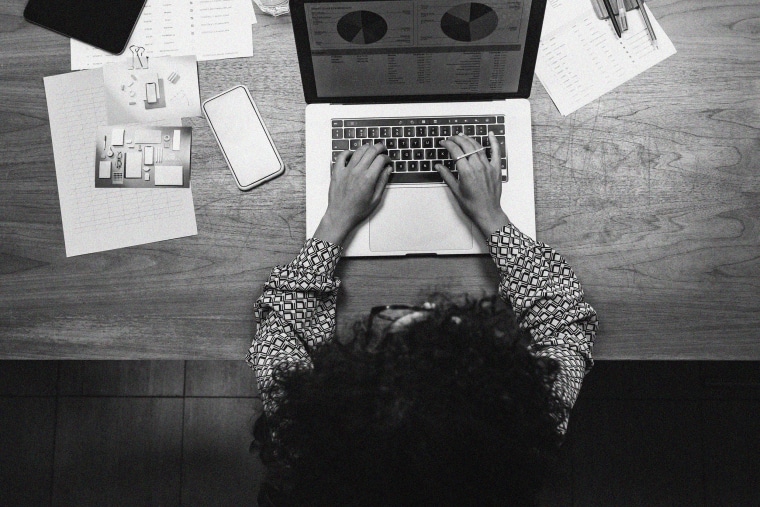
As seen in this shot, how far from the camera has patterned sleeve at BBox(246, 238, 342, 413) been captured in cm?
90

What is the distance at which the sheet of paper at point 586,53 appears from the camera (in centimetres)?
98

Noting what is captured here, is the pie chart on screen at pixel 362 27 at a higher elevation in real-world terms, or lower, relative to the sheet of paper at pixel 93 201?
higher

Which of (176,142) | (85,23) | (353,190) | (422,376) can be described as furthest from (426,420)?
(85,23)

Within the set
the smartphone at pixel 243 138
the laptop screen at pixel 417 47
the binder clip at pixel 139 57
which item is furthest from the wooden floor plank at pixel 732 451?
the binder clip at pixel 139 57

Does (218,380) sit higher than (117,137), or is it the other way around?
(117,137)

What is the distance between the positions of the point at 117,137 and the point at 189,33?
0.20 metres

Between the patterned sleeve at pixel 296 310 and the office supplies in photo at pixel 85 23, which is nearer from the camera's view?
the patterned sleeve at pixel 296 310

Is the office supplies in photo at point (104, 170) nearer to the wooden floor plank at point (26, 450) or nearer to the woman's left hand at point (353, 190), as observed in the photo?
the woman's left hand at point (353, 190)

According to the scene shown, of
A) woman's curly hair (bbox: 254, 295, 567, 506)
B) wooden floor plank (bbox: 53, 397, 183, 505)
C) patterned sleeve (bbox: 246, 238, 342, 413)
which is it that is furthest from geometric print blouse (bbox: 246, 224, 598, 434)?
wooden floor plank (bbox: 53, 397, 183, 505)

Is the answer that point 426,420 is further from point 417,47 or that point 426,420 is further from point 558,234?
point 417,47

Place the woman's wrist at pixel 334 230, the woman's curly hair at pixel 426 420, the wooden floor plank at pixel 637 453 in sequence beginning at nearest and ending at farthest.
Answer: the woman's curly hair at pixel 426 420, the woman's wrist at pixel 334 230, the wooden floor plank at pixel 637 453

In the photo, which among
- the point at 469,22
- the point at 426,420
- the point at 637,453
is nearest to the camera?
the point at 426,420

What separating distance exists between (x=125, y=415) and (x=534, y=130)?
1.18 metres

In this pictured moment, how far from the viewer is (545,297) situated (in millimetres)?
911
